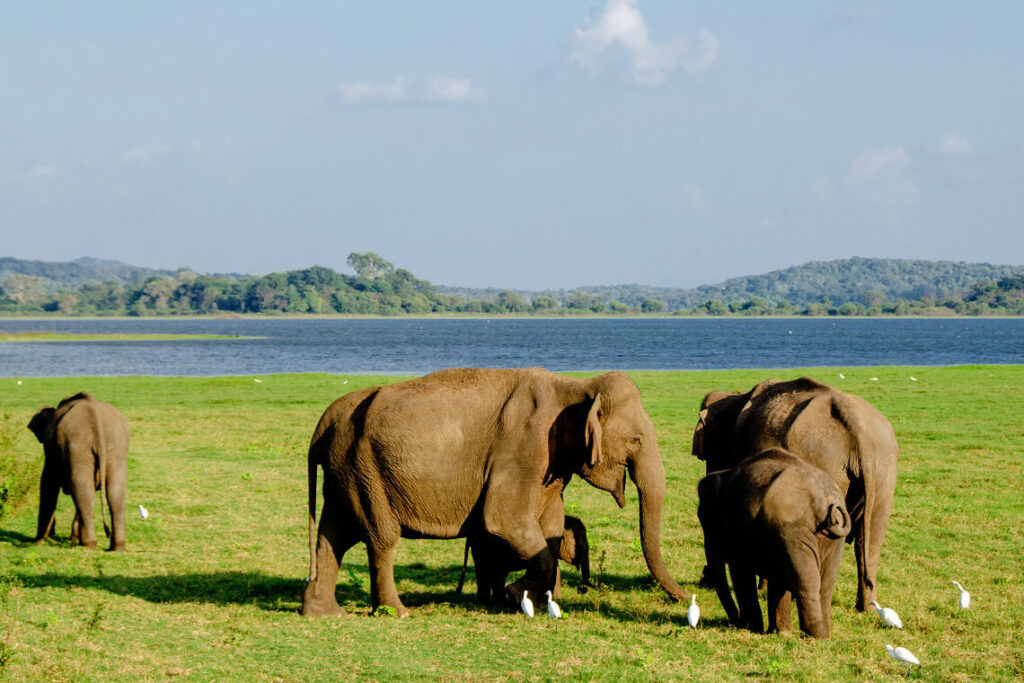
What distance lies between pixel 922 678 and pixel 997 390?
3057 centimetres

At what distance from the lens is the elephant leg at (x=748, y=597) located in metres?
9.41

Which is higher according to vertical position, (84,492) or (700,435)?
(700,435)

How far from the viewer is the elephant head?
10477 mm

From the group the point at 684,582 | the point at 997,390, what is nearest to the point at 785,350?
the point at 997,390

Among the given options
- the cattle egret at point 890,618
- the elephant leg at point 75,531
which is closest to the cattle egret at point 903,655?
the cattle egret at point 890,618

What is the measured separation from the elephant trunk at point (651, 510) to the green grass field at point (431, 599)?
0.33m

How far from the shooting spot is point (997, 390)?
117 ft

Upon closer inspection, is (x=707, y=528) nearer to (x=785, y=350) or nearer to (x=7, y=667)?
(x=7, y=667)

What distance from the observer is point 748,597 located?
9500 mm

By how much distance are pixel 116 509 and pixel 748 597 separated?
8505 mm

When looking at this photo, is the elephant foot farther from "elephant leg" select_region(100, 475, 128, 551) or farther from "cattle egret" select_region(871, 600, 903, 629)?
"cattle egret" select_region(871, 600, 903, 629)

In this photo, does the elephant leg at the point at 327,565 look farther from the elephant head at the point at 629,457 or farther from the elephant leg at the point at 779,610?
the elephant leg at the point at 779,610

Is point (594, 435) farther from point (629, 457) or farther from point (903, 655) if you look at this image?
point (903, 655)

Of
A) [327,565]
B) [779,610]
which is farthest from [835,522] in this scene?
[327,565]
